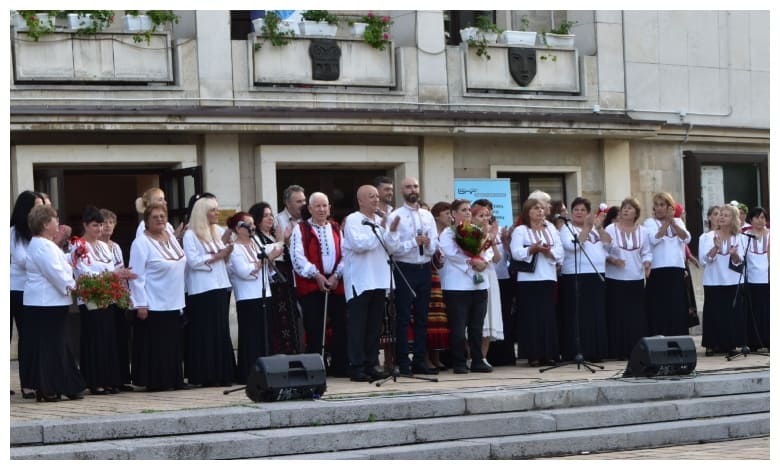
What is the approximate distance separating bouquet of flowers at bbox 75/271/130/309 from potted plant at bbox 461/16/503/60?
865cm

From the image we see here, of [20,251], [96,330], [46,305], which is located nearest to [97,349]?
[96,330]

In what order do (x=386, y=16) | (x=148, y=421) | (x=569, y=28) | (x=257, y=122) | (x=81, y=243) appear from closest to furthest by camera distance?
(x=148, y=421) → (x=81, y=243) → (x=257, y=122) → (x=386, y=16) → (x=569, y=28)

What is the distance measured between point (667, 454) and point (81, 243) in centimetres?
519

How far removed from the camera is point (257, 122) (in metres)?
19.0

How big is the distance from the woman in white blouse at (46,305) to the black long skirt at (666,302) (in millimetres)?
6579

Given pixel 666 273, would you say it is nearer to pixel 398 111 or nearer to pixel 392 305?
pixel 392 305

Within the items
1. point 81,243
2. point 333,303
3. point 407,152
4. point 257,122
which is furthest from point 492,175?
point 81,243

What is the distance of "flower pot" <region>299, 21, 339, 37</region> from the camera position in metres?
19.5

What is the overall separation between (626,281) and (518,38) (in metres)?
5.53

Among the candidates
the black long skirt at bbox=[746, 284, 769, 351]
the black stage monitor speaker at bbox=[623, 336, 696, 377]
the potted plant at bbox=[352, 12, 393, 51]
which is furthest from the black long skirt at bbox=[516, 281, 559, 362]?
the potted plant at bbox=[352, 12, 393, 51]

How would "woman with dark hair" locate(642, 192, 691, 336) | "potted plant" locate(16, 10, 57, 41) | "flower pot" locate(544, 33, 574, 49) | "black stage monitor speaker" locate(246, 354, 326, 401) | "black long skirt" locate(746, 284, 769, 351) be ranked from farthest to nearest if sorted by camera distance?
1. "flower pot" locate(544, 33, 574, 49)
2. "potted plant" locate(16, 10, 57, 41)
3. "black long skirt" locate(746, 284, 769, 351)
4. "woman with dark hair" locate(642, 192, 691, 336)
5. "black stage monitor speaker" locate(246, 354, 326, 401)

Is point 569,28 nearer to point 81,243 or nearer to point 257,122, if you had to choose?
point 257,122

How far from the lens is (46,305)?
42.2ft

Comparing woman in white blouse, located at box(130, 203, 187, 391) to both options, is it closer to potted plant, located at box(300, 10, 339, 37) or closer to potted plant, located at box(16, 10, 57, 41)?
potted plant, located at box(16, 10, 57, 41)
